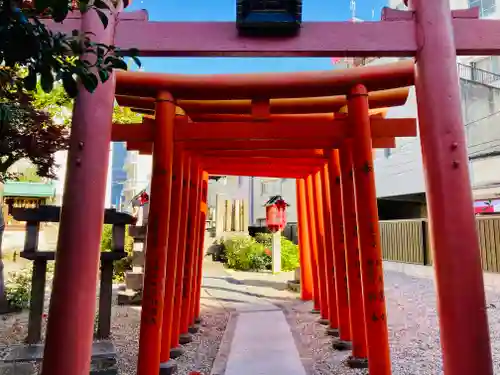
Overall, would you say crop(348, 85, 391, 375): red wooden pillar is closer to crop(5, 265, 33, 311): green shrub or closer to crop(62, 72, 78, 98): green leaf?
crop(62, 72, 78, 98): green leaf

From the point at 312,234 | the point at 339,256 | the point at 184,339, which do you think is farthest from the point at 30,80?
the point at 312,234

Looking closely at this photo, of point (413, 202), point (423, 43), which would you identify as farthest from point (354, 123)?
point (413, 202)

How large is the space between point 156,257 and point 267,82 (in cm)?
219

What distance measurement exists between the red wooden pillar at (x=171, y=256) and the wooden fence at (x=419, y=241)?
26.2 feet

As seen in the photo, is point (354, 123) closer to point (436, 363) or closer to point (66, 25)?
point (66, 25)

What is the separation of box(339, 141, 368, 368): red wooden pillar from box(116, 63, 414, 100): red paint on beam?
2.31 ft

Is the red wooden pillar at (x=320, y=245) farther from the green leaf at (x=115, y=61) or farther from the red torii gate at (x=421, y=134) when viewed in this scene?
the green leaf at (x=115, y=61)

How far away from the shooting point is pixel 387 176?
16906 mm

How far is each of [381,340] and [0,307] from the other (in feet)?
22.3

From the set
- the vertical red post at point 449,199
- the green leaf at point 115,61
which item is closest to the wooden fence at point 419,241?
the vertical red post at point 449,199

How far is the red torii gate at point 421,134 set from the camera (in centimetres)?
288

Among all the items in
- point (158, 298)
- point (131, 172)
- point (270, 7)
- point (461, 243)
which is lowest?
point (158, 298)

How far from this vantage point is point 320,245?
23.4 ft

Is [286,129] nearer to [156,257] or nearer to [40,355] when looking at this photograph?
[156,257]
